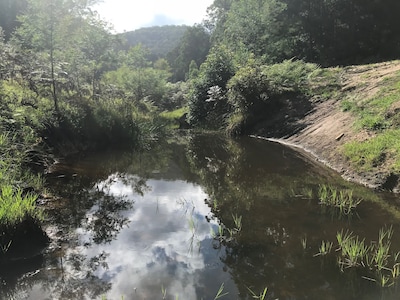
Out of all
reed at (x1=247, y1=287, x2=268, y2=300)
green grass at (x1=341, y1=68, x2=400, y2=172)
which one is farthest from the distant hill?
reed at (x1=247, y1=287, x2=268, y2=300)

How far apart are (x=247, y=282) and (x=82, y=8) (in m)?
14.9

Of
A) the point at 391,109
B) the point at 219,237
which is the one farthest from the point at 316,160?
the point at 219,237

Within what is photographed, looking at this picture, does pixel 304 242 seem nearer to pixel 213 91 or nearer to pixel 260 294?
pixel 260 294

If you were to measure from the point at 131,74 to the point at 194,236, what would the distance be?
33520 mm

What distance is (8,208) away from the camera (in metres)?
5.54

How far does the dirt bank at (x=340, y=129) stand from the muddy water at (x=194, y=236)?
2.09 feet

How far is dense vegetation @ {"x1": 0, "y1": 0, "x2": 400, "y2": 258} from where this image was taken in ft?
38.2

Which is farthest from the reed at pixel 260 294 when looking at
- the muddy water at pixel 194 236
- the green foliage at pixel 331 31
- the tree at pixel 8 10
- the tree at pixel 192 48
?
the tree at pixel 192 48

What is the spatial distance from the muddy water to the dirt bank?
2.09ft

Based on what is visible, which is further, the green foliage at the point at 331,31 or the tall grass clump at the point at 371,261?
the green foliage at the point at 331,31

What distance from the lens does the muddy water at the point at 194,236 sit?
4766mm

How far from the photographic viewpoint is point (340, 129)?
13648 millimetres

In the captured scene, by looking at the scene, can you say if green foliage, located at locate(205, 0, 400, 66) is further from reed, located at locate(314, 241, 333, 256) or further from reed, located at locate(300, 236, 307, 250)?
reed, located at locate(314, 241, 333, 256)

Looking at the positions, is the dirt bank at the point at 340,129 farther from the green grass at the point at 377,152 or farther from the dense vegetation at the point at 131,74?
the dense vegetation at the point at 131,74
